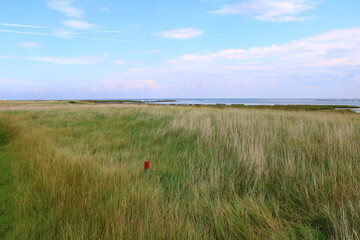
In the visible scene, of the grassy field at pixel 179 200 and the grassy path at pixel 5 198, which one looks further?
the grassy path at pixel 5 198

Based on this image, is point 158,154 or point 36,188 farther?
point 158,154

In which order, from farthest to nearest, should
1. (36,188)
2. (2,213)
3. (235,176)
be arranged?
(235,176)
(36,188)
(2,213)

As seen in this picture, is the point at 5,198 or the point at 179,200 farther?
the point at 5,198

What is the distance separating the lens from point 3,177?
13.1 feet

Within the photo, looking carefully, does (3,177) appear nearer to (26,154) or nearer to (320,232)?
(26,154)

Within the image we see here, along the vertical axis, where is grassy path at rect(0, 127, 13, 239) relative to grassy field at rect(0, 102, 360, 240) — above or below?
below

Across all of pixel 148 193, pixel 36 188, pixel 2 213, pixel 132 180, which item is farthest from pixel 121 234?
pixel 36 188

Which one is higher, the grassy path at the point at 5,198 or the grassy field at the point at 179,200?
the grassy field at the point at 179,200

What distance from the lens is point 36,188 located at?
3.39m

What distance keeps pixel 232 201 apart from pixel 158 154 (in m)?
2.96

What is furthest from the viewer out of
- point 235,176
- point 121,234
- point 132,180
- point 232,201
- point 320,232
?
point 235,176

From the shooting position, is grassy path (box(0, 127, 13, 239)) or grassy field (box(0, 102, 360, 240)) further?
grassy path (box(0, 127, 13, 239))

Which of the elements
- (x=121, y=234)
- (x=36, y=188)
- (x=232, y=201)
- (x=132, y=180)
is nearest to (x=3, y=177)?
(x=36, y=188)

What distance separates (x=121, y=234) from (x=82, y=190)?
4.39 feet
